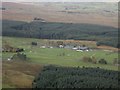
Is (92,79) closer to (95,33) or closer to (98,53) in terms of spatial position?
(98,53)

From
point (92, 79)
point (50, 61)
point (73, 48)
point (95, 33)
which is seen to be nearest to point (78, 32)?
point (95, 33)

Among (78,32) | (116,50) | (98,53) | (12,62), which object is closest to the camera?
(12,62)

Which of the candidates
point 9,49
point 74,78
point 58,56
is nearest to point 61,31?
point 9,49

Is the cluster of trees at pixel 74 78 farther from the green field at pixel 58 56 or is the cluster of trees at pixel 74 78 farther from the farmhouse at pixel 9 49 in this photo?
the farmhouse at pixel 9 49

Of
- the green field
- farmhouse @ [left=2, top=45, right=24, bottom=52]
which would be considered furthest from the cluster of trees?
farmhouse @ [left=2, top=45, right=24, bottom=52]

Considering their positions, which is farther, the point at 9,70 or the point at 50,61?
the point at 50,61

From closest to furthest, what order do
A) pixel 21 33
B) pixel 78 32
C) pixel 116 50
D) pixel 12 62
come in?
pixel 12 62 < pixel 116 50 < pixel 21 33 < pixel 78 32

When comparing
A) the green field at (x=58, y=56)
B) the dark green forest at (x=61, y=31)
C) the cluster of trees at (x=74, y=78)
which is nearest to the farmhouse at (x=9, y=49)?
the green field at (x=58, y=56)
